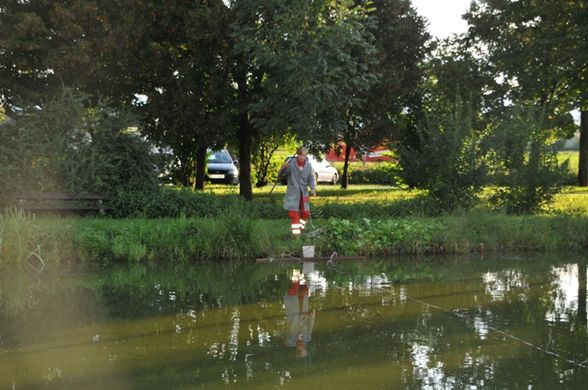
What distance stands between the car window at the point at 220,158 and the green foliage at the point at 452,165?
17.2m

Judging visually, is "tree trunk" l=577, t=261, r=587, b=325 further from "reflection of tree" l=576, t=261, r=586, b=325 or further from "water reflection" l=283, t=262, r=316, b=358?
"water reflection" l=283, t=262, r=316, b=358

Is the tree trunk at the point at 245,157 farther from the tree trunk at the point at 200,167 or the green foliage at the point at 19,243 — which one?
the green foliage at the point at 19,243

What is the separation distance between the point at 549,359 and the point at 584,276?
5.94 meters

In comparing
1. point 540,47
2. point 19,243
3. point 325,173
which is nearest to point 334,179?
point 325,173

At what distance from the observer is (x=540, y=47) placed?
80.7 ft

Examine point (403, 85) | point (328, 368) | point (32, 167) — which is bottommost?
point (328, 368)

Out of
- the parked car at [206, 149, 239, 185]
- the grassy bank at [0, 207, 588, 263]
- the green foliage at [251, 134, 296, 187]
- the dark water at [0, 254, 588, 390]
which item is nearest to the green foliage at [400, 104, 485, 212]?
the grassy bank at [0, 207, 588, 263]

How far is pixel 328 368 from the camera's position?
25.3ft

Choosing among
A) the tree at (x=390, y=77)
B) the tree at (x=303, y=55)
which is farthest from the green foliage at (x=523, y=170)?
the tree at (x=390, y=77)

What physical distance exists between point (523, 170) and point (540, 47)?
651 centimetres

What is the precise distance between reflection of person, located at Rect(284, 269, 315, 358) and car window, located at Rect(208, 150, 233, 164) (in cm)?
2326

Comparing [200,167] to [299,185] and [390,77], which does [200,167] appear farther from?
[299,185]

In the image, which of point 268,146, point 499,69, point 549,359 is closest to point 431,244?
point 549,359

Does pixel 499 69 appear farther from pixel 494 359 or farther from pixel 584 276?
pixel 494 359
